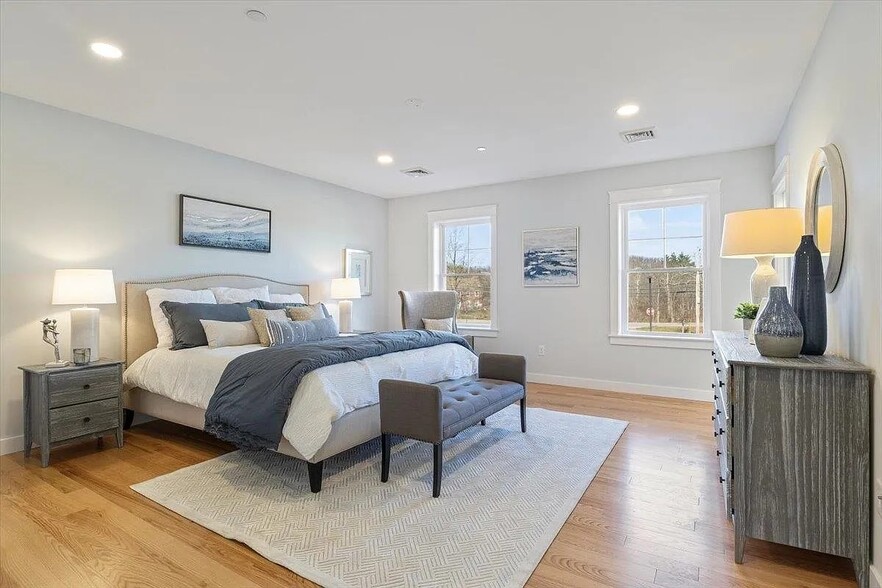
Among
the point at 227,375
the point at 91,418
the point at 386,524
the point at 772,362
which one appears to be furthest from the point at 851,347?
the point at 91,418

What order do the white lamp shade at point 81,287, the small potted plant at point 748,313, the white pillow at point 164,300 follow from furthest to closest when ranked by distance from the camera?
the white pillow at point 164,300
the white lamp shade at point 81,287
the small potted plant at point 748,313

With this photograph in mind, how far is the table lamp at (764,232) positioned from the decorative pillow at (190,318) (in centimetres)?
370

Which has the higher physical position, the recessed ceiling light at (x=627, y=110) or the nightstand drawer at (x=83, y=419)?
the recessed ceiling light at (x=627, y=110)

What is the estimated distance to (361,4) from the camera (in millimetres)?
2195

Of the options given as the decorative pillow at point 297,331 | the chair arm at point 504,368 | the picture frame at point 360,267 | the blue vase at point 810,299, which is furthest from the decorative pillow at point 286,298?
the blue vase at point 810,299

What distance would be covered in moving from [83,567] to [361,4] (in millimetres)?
2770

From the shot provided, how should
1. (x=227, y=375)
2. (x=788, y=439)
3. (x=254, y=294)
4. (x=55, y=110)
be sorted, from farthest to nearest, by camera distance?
(x=254, y=294) < (x=55, y=110) < (x=227, y=375) < (x=788, y=439)

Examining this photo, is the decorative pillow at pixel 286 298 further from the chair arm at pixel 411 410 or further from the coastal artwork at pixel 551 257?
the coastal artwork at pixel 551 257

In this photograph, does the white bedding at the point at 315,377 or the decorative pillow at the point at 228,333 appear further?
the decorative pillow at the point at 228,333

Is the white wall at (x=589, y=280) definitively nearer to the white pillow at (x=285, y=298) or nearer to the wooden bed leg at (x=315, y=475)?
the white pillow at (x=285, y=298)

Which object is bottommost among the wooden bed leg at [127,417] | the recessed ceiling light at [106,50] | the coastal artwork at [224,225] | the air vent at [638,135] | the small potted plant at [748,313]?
the wooden bed leg at [127,417]

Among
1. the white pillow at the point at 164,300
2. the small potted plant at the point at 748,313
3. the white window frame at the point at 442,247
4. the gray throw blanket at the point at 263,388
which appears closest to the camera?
the gray throw blanket at the point at 263,388

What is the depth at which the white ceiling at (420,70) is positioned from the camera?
2.29 meters

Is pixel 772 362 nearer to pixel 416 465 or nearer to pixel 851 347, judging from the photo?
pixel 851 347
